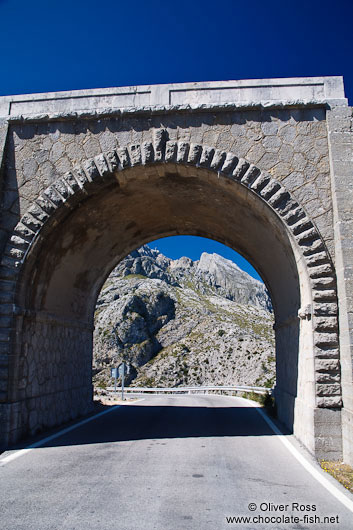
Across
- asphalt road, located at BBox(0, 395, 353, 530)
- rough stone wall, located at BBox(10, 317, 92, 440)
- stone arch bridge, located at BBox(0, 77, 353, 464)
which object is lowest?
asphalt road, located at BBox(0, 395, 353, 530)

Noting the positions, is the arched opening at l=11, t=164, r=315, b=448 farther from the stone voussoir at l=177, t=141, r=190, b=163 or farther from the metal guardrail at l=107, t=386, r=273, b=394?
the metal guardrail at l=107, t=386, r=273, b=394

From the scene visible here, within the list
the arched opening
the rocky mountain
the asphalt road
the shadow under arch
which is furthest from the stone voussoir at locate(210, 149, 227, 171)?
the rocky mountain

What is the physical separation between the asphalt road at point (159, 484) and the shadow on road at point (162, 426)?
56mm

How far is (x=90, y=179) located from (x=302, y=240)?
4.14m

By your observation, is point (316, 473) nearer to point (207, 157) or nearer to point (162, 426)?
point (162, 426)

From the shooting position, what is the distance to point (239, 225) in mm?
10227

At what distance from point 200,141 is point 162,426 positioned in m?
6.41

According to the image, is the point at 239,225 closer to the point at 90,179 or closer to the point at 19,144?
the point at 90,179

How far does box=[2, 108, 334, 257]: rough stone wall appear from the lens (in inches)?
313

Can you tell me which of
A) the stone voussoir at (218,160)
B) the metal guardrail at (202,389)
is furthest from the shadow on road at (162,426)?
the metal guardrail at (202,389)

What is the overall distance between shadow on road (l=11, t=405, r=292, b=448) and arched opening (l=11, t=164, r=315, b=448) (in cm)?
74

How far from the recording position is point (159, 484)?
532 cm

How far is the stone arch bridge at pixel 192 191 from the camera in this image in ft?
24.0

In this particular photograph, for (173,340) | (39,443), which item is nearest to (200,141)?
(39,443)
